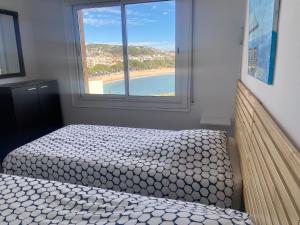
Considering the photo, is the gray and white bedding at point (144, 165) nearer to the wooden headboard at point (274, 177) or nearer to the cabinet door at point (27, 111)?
the wooden headboard at point (274, 177)

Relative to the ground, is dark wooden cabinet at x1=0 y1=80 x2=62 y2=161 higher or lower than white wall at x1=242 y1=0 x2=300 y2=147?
lower

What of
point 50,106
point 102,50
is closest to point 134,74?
point 102,50

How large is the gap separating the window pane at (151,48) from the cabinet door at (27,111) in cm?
121

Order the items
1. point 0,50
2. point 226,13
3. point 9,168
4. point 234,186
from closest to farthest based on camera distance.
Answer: point 234,186 → point 9,168 → point 226,13 → point 0,50

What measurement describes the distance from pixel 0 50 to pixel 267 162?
3.28 meters

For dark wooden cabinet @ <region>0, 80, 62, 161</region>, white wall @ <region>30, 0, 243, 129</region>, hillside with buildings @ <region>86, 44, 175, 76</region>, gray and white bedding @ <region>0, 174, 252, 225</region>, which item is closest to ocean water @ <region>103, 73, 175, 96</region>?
hillside with buildings @ <region>86, 44, 175, 76</region>

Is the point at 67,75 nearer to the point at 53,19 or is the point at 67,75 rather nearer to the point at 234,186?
the point at 53,19

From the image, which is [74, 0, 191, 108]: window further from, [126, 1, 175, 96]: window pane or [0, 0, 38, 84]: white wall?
[0, 0, 38, 84]: white wall

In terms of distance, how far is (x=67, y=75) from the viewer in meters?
3.33

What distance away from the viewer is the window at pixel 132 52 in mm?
2820

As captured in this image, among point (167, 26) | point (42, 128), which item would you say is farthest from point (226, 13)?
point (42, 128)

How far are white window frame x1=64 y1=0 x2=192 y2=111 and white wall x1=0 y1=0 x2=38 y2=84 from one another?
0.60 meters

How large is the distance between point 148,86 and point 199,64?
723mm

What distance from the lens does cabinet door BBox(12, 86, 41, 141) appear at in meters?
2.71
